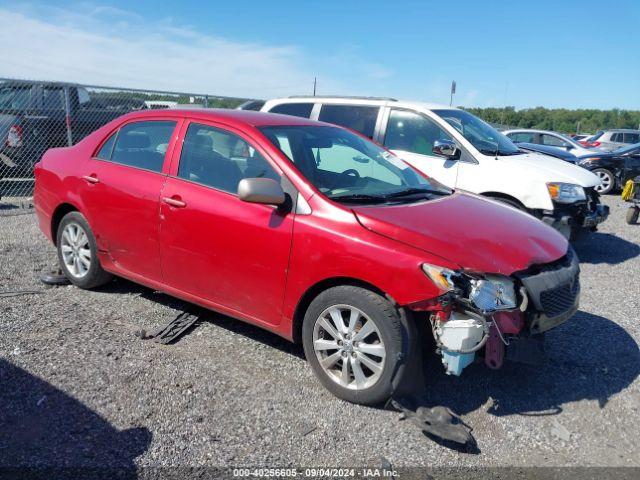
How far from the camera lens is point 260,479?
2.76 metres

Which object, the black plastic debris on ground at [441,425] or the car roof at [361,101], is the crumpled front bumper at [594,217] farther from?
the black plastic debris on ground at [441,425]

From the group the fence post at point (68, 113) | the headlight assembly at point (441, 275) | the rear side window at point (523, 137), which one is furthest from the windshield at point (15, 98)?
the rear side window at point (523, 137)

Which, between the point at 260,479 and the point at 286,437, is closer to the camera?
the point at 260,479

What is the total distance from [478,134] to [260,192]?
4744mm

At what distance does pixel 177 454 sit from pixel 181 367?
0.96m

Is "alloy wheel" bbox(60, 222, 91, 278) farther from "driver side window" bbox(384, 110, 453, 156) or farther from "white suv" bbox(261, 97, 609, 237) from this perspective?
"driver side window" bbox(384, 110, 453, 156)

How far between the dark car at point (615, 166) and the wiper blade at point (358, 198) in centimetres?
1214

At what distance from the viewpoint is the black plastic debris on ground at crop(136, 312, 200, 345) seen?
420 centimetres

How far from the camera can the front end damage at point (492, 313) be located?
3.12m

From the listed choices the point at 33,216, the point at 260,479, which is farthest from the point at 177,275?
the point at 33,216

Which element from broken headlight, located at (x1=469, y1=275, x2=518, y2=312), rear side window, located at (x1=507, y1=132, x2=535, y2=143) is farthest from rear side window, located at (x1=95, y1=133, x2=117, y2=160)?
rear side window, located at (x1=507, y1=132, x2=535, y2=143)

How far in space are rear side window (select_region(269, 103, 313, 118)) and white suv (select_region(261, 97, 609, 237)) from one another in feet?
0.06

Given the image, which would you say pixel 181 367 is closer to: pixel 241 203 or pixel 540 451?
pixel 241 203

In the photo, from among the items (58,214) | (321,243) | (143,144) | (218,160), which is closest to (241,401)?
(321,243)
